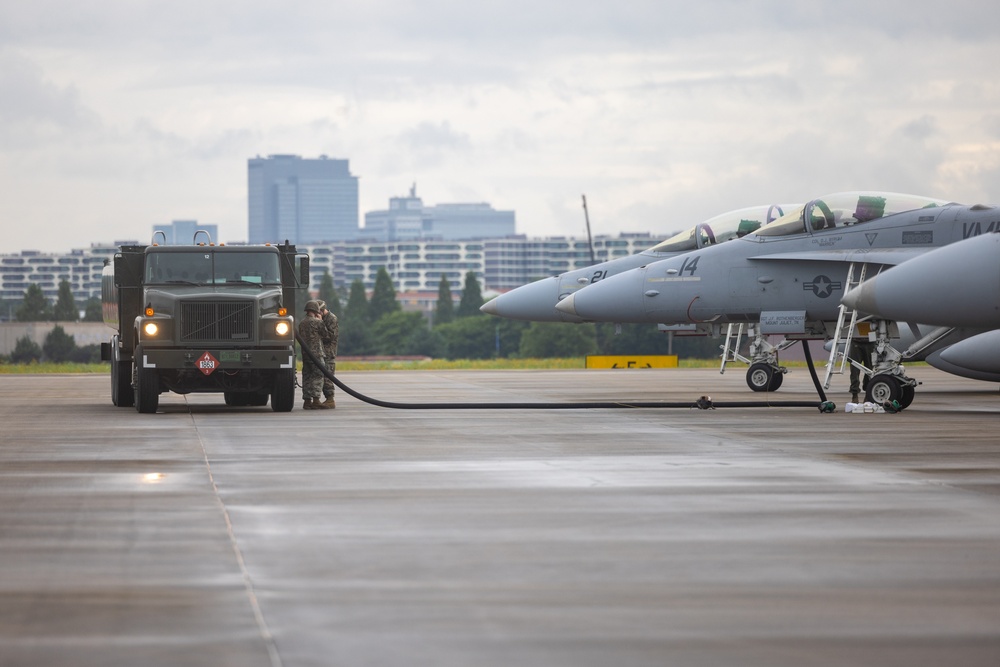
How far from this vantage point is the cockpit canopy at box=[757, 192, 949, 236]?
22562 millimetres

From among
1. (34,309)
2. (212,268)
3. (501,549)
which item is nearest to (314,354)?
(212,268)

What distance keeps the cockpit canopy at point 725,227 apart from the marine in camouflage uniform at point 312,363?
7030 millimetres

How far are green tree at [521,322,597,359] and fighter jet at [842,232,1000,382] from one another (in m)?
111

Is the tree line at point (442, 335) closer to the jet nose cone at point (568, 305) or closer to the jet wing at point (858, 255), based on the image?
the jet nose cone at point (568, 305)

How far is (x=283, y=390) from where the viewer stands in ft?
68.2

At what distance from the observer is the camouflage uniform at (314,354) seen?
21859 mm

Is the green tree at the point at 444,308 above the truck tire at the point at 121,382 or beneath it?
above

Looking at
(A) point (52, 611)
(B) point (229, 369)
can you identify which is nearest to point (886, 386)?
(B) point (229, 369)

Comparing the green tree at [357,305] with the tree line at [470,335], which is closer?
the tree line at [470,335]

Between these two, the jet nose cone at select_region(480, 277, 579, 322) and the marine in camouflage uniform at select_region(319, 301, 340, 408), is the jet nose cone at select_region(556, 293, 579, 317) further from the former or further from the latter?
the marine in camouflage uniform at select_region(319, 301, 340, 408)

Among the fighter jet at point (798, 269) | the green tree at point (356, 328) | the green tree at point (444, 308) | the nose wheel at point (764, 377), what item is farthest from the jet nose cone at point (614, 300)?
the green tree at point (444, 308)

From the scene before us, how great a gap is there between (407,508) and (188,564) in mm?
2488

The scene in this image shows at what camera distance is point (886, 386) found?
66.7ft

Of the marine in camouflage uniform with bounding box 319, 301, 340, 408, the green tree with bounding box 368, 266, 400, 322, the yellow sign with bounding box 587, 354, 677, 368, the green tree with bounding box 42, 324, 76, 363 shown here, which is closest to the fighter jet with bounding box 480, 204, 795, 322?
the marine in camouflage uniform with bounding box 319, 301, 340, 408
